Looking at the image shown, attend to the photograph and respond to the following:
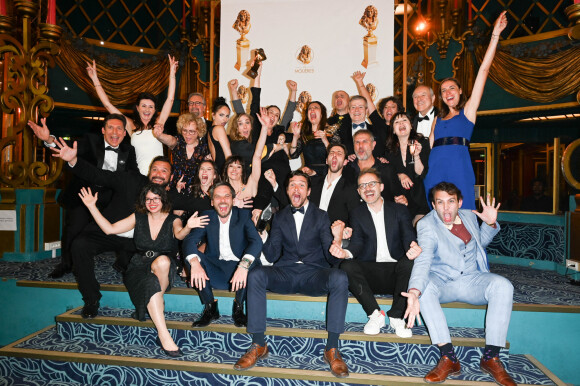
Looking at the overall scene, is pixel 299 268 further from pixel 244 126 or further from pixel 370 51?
pixel 370 51

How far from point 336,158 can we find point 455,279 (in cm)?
131

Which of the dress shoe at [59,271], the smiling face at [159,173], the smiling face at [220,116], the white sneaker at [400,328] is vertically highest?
the smiling face at [220,116]

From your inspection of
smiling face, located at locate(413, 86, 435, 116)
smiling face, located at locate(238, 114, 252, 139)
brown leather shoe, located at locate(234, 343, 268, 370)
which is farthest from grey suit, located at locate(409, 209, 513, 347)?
smiling face, located at locate(238, 114, 252, 139)

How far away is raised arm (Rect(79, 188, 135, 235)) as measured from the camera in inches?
106

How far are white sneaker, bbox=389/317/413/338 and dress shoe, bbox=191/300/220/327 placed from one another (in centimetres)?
124

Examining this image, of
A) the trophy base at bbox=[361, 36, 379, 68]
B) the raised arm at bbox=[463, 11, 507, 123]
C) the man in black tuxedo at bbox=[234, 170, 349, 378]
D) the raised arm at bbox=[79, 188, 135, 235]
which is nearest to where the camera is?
the man in black tuxedo at bbox=[234, 170, 349, 378]

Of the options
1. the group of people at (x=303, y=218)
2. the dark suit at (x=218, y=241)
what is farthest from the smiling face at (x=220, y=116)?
the dark suit at (x=218, y=241)

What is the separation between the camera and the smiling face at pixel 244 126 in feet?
11.3

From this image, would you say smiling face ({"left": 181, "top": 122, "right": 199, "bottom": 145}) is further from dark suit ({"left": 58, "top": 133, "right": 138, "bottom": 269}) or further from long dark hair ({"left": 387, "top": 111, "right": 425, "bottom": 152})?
long dark hair ({"left": 387, "top": 111, "right": 425, "bottom": 152})

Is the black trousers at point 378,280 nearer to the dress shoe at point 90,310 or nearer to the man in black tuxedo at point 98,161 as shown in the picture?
the dress shoe at point 90,310

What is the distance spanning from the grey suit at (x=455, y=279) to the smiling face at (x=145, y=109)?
8.40ft

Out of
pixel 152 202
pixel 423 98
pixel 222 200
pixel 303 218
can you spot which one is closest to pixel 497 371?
pixel 303 218

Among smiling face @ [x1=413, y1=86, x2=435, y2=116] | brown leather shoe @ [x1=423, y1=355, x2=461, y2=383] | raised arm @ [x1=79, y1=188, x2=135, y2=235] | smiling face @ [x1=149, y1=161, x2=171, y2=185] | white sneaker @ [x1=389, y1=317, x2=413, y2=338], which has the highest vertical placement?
smiling face @ [x1=413, y1=86, x2=435, y2=116]

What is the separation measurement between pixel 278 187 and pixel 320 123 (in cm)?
78
